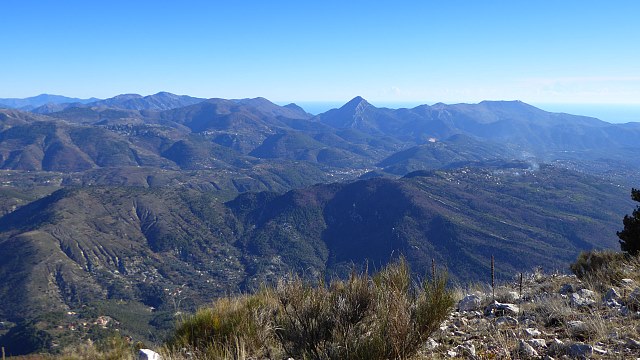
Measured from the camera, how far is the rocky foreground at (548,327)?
4465mm

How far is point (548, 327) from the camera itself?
562 centimetres

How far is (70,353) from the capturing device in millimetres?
6508

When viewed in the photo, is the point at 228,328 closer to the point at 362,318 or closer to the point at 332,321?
the point at 332,321

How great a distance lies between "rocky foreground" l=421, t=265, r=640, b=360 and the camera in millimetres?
4465

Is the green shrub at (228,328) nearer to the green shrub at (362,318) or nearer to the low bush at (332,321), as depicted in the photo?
the low bush at (332,321)

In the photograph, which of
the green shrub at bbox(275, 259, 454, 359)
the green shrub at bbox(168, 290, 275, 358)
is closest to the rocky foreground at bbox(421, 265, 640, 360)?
the green shrub at bbox(275, 259, 454, 359)

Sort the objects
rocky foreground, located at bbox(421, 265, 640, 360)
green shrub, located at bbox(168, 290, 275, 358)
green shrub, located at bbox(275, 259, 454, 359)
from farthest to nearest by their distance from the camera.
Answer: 1. green shrub, located at bbox(168, 290, 275, 358)
2. rocky foreground, located at bbox(421, 265, 640, 360)
3. green shrub, located at bbox(275, 259, 454, 359)

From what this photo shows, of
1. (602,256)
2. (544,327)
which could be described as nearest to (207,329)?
(544,327)

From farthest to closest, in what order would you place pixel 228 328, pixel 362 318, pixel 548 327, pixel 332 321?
1. pixel 228 328
2. pixel 548 327
3. pixel 362 318
4. pixel 332 321

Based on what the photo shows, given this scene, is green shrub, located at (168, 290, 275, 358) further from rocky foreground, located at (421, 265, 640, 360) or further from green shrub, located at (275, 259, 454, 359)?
rocky foreground, located at (421, 265, 640, 360)

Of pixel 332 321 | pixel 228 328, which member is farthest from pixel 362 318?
pixel 228 328

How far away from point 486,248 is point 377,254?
48.2 metres

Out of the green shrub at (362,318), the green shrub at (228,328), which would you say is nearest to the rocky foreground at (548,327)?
the green shrub at (362,318)

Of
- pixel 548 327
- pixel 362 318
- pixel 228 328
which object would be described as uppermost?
pixel 362 318
